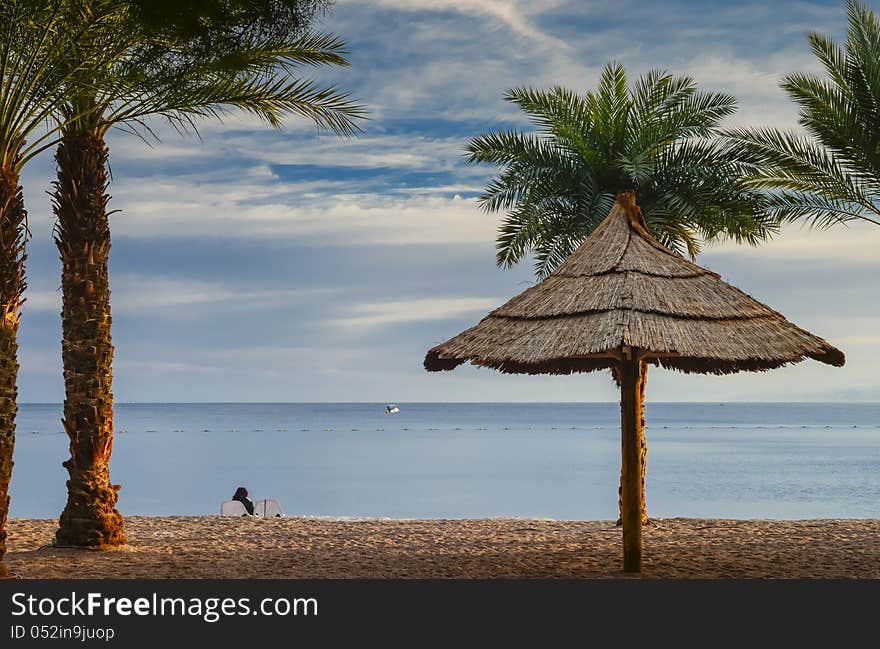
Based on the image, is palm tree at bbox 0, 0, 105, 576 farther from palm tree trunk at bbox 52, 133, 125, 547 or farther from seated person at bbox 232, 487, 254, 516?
seated person at bbox 232, 487, 254, 516

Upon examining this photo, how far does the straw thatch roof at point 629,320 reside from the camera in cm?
903

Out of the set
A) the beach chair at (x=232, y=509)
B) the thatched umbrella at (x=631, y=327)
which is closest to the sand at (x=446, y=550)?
the thatched umbrella at (x=631, y=327)

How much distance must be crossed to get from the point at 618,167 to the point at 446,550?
617 centimetres

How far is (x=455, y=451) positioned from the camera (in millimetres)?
59125

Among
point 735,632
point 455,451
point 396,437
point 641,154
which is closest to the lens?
point 735,632

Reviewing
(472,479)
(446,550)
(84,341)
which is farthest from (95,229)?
(472,479)

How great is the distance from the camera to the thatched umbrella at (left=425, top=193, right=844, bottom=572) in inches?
356

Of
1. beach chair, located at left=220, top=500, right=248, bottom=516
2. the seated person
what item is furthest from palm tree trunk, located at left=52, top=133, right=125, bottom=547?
the seated person

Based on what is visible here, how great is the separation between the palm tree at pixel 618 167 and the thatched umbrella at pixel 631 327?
3.80 m

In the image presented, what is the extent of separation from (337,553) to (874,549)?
19.8 feet

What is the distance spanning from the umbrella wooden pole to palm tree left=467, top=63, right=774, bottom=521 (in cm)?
448

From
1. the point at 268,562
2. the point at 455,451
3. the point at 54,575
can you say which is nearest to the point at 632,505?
the point at 268,562

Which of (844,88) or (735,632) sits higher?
(844,88)

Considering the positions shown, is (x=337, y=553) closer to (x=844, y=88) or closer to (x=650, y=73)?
(x=650, y=73)
